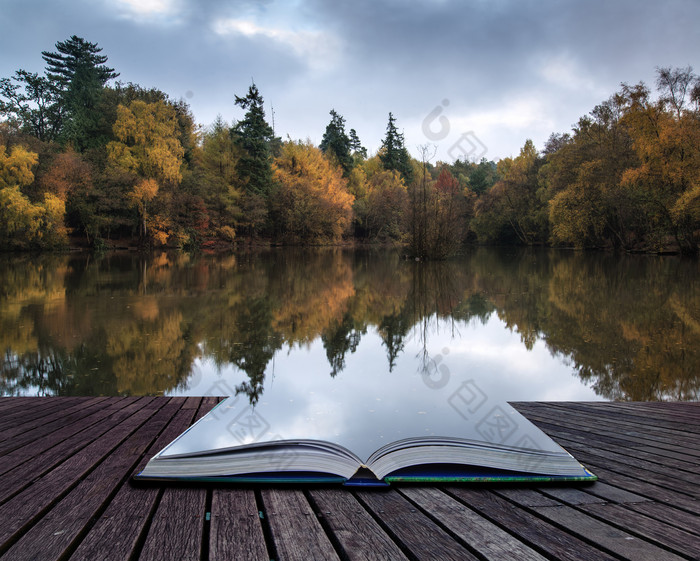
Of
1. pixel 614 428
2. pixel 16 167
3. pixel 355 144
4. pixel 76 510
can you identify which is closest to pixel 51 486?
pixel 76 510

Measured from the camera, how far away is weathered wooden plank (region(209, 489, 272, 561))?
4.58 ft

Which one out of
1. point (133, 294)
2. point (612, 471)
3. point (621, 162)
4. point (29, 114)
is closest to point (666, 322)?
point (612, 471)

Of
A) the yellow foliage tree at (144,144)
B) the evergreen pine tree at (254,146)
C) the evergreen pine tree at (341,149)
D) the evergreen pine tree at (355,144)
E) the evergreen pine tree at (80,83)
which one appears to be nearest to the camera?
the yellow foliage tree at (144,144)

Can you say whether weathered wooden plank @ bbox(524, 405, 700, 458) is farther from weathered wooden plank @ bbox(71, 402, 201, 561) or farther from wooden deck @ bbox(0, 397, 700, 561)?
weathered wooden plank @ bbox(71, 402, 201, 561)

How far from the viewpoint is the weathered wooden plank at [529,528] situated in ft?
4.63

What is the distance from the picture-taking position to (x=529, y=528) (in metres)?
1.58

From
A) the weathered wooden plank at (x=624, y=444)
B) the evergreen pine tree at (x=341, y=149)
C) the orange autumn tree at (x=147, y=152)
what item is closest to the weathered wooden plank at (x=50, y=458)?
the weathered wooden plank at (x=624, y=444)

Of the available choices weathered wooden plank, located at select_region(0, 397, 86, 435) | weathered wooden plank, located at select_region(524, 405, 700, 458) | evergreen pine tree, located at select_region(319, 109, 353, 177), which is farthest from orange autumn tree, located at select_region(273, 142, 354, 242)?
weathered wooden plank, located at select_region(524, 405, 700, 458)

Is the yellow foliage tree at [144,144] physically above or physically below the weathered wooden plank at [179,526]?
above

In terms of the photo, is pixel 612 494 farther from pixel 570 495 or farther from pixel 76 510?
pixel 76 510

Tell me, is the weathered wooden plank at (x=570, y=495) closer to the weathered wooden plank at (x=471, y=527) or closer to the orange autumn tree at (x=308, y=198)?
the weathered wooden plank at (x=471, y=527)

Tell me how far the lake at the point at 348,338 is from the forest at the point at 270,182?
11003mm

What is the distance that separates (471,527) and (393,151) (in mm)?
63177

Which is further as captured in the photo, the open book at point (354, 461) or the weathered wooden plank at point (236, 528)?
the open book at point (354, 461)
